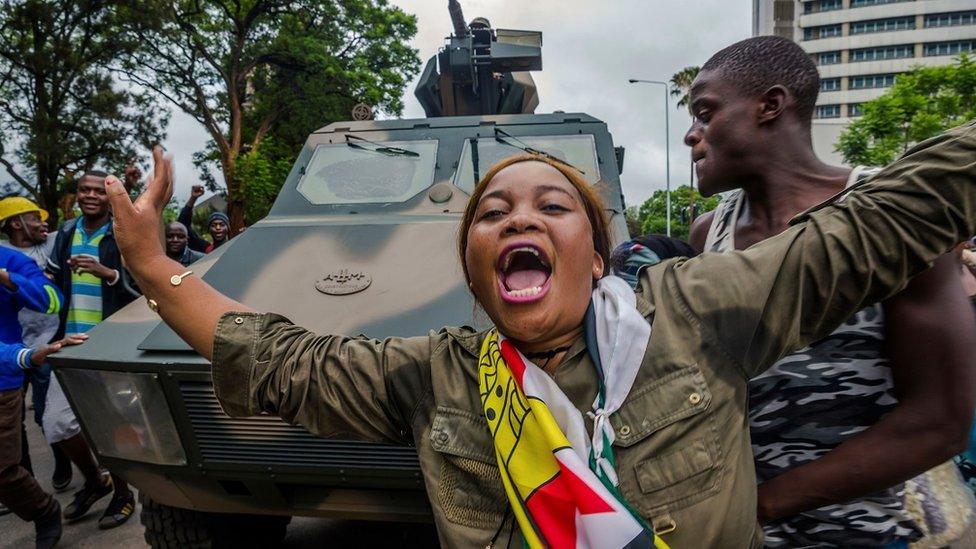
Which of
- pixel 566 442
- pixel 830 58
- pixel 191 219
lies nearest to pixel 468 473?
pixel 566 442

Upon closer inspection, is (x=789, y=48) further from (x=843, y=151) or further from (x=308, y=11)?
(x=308, y=11)

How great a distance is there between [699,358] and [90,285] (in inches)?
138

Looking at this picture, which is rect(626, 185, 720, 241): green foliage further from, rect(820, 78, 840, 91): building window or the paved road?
the paved road

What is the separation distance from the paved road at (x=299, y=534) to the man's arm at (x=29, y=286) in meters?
1.17

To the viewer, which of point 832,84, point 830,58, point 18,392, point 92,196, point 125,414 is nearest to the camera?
point 125,414

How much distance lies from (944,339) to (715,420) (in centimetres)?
38

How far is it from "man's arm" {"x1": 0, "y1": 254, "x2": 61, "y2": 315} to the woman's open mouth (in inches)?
117

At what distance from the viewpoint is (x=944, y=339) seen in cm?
112

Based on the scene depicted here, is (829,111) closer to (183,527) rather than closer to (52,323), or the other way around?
(52,323)

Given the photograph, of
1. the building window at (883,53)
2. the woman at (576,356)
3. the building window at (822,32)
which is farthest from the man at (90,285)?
the building window at (883,53)

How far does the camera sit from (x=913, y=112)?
1577 cm

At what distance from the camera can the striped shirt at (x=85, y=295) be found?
3713 millimetres

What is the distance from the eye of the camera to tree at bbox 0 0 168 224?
1611 centimetres

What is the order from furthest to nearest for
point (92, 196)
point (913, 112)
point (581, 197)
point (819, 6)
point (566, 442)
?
point (819, 6), point (913, 112), point (92, 196), point (581, 197), point (566, 442)
